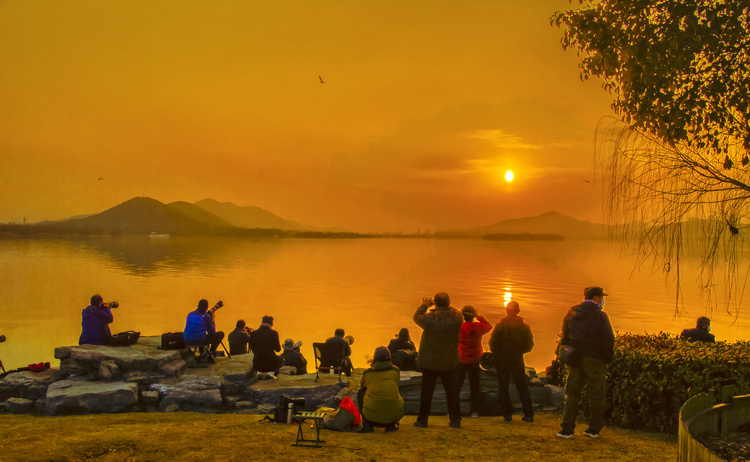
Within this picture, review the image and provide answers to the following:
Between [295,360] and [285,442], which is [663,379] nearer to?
[285,442]

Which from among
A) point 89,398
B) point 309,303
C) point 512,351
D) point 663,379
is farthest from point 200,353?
point 309,303

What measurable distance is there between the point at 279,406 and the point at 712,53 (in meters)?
8.61

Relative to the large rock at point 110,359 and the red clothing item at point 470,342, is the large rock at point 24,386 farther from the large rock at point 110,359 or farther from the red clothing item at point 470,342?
the red clothing item at point 470,342

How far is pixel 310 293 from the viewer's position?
5941 centimetres

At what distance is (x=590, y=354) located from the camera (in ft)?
30.0

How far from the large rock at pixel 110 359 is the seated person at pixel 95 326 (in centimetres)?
53

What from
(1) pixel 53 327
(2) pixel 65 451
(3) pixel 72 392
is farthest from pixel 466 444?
(1) pixel 53 327

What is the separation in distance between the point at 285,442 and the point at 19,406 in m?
6.32

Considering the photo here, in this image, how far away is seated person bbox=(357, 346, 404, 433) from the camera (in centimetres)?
944

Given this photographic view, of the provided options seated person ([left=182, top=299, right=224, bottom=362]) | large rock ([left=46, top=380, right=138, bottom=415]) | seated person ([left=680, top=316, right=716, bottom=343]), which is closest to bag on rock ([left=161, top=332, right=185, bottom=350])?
seated person ([left=182, top=299, right=224, bottom=362])

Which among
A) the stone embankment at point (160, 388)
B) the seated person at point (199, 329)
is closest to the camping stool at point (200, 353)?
the seated person at point (199, 329)

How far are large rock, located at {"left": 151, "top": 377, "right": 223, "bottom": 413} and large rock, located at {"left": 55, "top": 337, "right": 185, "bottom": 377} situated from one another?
849 millimetres

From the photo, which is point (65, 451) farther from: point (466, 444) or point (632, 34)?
point (632, 34)

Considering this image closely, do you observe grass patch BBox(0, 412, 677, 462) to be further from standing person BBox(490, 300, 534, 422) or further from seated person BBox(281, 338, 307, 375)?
seated person BBox(281, 338, 307, 375)
